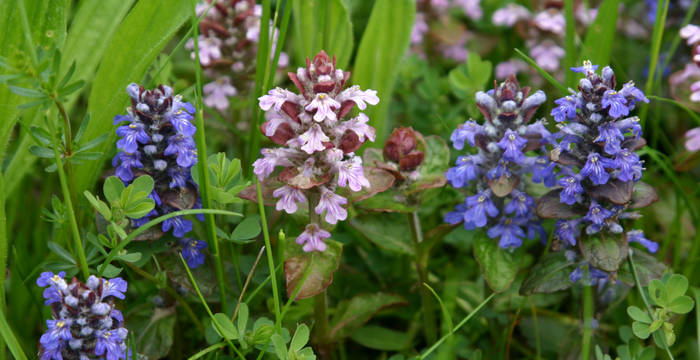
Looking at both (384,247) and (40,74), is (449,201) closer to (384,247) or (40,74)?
(384,247)

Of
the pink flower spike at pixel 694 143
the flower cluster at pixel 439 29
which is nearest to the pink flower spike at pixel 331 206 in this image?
the pink flower spike at pixel 694 143

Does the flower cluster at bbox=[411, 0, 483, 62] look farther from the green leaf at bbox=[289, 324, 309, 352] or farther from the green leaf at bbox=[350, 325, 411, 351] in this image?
the green leaf at bbox=[289, 324, 309, 352]

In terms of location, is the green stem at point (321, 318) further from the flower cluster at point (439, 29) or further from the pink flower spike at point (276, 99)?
the flower cluster at point (439, 29)

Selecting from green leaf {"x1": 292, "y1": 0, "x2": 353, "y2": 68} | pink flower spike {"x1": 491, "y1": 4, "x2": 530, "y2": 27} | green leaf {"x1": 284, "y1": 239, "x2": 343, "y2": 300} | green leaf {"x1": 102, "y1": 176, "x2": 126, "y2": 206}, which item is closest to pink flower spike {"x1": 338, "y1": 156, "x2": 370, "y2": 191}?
green leaf {"x1": 284, "y1": 239, "x2": 343, "y2": 300}

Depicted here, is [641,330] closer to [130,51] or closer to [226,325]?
[226,325]

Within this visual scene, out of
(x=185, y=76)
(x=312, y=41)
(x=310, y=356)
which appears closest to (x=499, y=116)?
(x=310, y=356)

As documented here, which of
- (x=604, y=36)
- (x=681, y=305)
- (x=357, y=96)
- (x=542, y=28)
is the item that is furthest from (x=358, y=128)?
(x=542, y=28)
